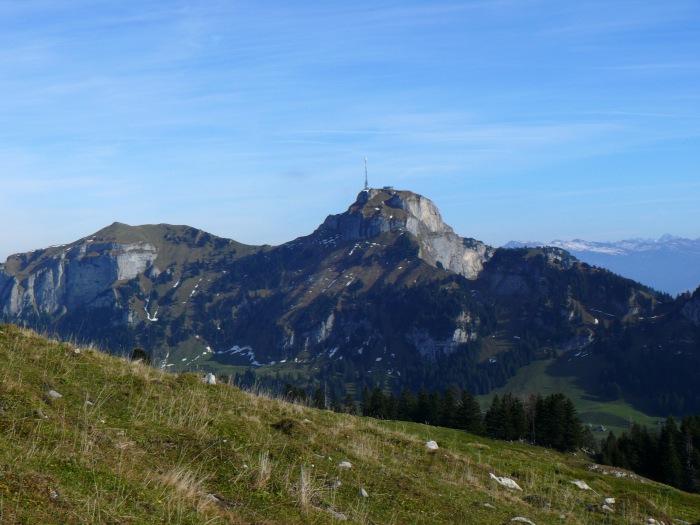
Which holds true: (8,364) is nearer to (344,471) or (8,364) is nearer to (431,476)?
(344,471)

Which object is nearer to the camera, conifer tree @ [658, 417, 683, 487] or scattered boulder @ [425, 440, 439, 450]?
scattered boulder @ [425, 440, 439, 450]

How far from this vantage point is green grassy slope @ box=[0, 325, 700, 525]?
11656 millimetres

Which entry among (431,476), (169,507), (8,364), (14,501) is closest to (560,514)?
(431,476)

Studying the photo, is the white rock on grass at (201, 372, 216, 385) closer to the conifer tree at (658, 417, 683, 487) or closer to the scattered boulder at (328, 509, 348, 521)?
the scattered boulder at (328, 509, 348, 521)

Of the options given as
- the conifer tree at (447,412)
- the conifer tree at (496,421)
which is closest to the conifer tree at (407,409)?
the conifer tree at (447,412)

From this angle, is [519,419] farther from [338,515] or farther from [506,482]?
[338,515]

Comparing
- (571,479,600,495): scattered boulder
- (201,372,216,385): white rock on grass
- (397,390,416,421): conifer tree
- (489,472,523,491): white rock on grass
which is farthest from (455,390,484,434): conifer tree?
(201,372,216,385): white rock on grass

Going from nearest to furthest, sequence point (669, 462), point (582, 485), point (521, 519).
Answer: point (521, 519) → point (582, 485) → point (669, 462)

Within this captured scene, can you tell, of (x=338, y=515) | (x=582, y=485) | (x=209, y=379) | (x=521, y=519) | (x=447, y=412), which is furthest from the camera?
(x=447, y=412)

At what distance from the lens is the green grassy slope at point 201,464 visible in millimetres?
11656

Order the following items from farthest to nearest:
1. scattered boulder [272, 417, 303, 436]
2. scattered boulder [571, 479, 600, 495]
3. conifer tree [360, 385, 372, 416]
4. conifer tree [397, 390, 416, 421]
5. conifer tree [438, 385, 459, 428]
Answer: conifer tree [360, 385, 372, 416]
conifer tree [397, 390, 416, 421]
conifer tree [438, 385, 459, 428]
scattered boulder [571, 479, 600, 495]
scattered boulder [272, 417, 303, 436]

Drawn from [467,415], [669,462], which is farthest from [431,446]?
[467,415]

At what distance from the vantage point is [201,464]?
15211mm

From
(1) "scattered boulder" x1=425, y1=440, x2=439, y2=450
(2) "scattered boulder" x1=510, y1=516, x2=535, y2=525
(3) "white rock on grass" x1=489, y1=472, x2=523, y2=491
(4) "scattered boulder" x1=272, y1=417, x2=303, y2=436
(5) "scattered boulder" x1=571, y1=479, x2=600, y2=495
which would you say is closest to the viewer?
(2) "scattered boulder" x1=510, y1=516, x2=535, y2=525
